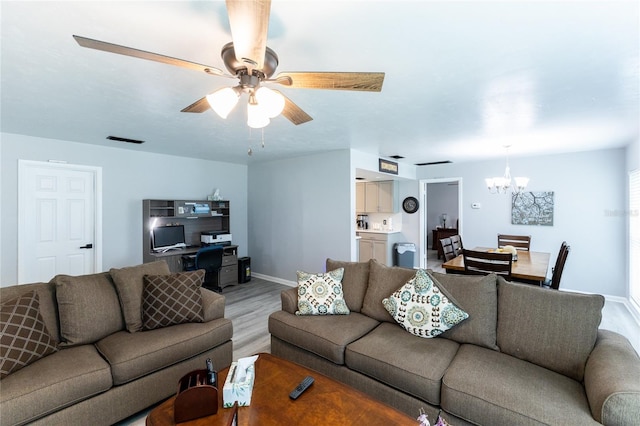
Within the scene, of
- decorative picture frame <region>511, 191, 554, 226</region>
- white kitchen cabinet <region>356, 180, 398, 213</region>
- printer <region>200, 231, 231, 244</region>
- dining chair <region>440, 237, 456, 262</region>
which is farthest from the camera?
white kitchen cabinet <region>356, 180, 398, 213</region>

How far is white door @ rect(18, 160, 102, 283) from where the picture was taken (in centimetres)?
378

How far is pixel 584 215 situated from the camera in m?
4.77

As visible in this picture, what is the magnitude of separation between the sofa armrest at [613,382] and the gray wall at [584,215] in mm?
4026

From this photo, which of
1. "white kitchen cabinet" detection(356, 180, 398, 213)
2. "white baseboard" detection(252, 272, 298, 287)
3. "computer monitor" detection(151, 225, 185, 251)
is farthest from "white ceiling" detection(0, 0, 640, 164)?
"white kitchen cabinet" detection(356, 180, 398, 213)

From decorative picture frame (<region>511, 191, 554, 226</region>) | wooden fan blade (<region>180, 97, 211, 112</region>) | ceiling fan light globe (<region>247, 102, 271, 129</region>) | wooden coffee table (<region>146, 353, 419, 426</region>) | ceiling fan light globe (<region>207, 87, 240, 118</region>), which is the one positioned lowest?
wooden coffee table (<region>146, 353, 419, 426</region>)

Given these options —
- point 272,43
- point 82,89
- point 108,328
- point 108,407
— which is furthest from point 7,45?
point 108,407

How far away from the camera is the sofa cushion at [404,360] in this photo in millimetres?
1711

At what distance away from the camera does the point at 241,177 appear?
6.18m

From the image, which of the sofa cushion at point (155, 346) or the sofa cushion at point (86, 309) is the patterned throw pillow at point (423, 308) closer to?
the sofa cushion at point (155, 346)

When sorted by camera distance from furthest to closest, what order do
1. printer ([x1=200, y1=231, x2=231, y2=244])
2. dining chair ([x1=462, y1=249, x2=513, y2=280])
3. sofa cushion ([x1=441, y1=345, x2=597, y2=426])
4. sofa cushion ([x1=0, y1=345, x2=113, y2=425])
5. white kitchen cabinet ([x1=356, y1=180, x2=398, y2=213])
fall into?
white kitchen cabinet ([x1=356, y1=180, x2=398, y2=213]) < printer ([x1=200, y1=231, x2=231, y2=244]) < dining chair ([x1=462, y1=249, x2=513, y2=280]) < sofa cushion ([x1=0, y1=345, x2=113, y2=425]) < sofa cushion ([x1=441, y1=345, x2=597, y2=426])

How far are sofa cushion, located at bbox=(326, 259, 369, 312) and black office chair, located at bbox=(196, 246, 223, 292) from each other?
2611 mm

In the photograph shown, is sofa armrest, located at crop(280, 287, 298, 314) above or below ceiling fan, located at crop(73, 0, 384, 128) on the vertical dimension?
below

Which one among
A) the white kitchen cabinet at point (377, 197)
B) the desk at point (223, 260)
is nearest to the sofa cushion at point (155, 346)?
the desk at point (223, 260)

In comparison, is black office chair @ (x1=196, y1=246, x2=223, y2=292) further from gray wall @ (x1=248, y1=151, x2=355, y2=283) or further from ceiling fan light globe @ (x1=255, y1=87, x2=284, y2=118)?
ceiling fan light globe @ (x1=255, y1=87, x2=284, y2=118)
